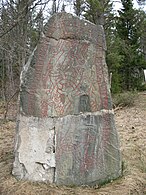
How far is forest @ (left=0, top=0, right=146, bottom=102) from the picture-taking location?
8.32m

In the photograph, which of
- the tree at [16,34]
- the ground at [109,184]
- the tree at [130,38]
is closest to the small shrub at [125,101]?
the tree at [16,34]

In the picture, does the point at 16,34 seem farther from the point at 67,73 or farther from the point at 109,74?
the point at 67,73

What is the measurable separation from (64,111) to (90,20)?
11.1 m

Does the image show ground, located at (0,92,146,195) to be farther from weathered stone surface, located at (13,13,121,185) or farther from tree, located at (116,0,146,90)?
tree, located at (116,0,146,90)

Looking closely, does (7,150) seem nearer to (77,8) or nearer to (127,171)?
(127,171)

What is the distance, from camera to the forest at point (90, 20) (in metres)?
8.32

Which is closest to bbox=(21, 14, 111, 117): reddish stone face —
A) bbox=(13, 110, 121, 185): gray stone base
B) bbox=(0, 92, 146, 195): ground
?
bbox=(13, 110, 121, 185): gray stone base

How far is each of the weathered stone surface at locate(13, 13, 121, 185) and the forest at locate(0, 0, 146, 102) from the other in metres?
2.37

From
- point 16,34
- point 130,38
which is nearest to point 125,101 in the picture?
point 16,34

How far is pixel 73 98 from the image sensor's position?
10.6ft

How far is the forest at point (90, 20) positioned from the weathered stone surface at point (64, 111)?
7.79 ft

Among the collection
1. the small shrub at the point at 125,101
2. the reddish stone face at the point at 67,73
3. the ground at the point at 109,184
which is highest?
the reddish stone face at the point at 67,73

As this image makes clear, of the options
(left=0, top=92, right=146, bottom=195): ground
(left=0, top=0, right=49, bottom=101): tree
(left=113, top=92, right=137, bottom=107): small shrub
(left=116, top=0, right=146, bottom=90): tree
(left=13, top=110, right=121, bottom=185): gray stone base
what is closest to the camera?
(left=0, top=92, right=146, bottom=195): ground

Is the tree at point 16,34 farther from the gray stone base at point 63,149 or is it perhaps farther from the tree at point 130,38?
the tree at point 130,38
